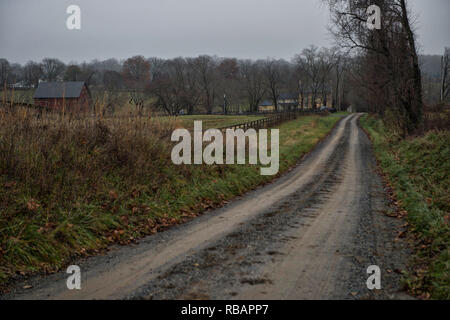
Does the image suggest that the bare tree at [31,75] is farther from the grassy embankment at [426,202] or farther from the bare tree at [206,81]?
the bare tree at [206,81]

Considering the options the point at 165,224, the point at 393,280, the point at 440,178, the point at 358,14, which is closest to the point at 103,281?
the point at 165,224

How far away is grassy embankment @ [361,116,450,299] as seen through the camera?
4520 millimetres

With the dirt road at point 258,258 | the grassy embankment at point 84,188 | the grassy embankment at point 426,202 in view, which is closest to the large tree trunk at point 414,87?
the grassy embankment at point 426,202

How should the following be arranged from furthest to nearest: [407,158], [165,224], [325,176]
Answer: [407,158] → [325,176] → [165,224]

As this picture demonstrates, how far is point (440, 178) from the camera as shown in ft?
33.6

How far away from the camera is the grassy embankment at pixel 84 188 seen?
5.47 meters

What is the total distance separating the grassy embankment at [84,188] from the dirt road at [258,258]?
1.88 ft

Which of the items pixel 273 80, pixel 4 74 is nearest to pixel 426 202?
pixel 4 74

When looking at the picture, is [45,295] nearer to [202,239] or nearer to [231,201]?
[202,239]

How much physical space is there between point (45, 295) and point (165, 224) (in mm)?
3373

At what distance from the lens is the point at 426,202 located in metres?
8.34

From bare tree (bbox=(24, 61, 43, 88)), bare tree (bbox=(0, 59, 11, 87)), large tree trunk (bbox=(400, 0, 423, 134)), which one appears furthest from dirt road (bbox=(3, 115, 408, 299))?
bare tree (bbox=(24, 61, 43, 88))

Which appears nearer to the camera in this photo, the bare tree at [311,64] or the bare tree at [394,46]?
the bare tree at [394,46]

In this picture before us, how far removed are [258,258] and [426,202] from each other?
5624 millimetres
